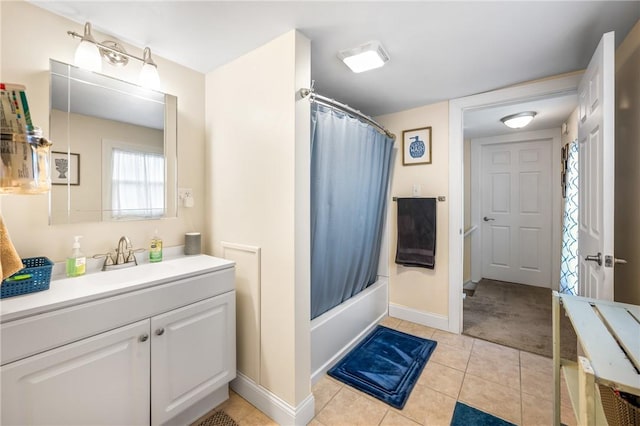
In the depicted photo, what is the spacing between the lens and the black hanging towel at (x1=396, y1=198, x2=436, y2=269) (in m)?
2.57

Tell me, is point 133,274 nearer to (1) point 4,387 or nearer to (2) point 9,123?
(1) point 4,387

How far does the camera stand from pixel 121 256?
155cm

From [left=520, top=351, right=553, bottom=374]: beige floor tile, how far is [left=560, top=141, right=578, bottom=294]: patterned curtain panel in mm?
1212

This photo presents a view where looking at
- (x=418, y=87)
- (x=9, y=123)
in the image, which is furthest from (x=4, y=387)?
(x=418, y=87)

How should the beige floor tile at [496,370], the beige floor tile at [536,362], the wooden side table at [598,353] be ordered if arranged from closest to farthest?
the wooden side table at [598,353] < the beige floor tile at [496,370] < the beige floor tile at [536,362]

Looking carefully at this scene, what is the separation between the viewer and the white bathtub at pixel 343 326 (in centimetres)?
186

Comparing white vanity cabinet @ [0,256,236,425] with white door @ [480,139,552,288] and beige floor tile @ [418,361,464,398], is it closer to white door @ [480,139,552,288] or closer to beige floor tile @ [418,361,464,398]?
beige floor tile @ [418,361,464,398]

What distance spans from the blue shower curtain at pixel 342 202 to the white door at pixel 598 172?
1.35 m

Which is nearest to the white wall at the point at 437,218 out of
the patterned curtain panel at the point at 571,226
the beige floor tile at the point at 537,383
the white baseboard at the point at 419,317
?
the white baseboard at the point at 419,317

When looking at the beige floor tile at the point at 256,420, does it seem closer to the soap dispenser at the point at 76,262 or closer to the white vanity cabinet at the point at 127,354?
the white vanity cabinet at the point at 127,354

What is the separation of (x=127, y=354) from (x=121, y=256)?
590mm

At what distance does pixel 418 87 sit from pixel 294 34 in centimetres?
121

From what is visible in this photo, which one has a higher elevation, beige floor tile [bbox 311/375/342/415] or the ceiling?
the ceiling

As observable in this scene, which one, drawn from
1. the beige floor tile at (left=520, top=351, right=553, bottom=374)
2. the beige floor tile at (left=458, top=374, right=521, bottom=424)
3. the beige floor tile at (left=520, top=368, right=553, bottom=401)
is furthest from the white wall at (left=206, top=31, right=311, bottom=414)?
the beige floor tile at (left=520, top=351, right=553, bottom=374)
